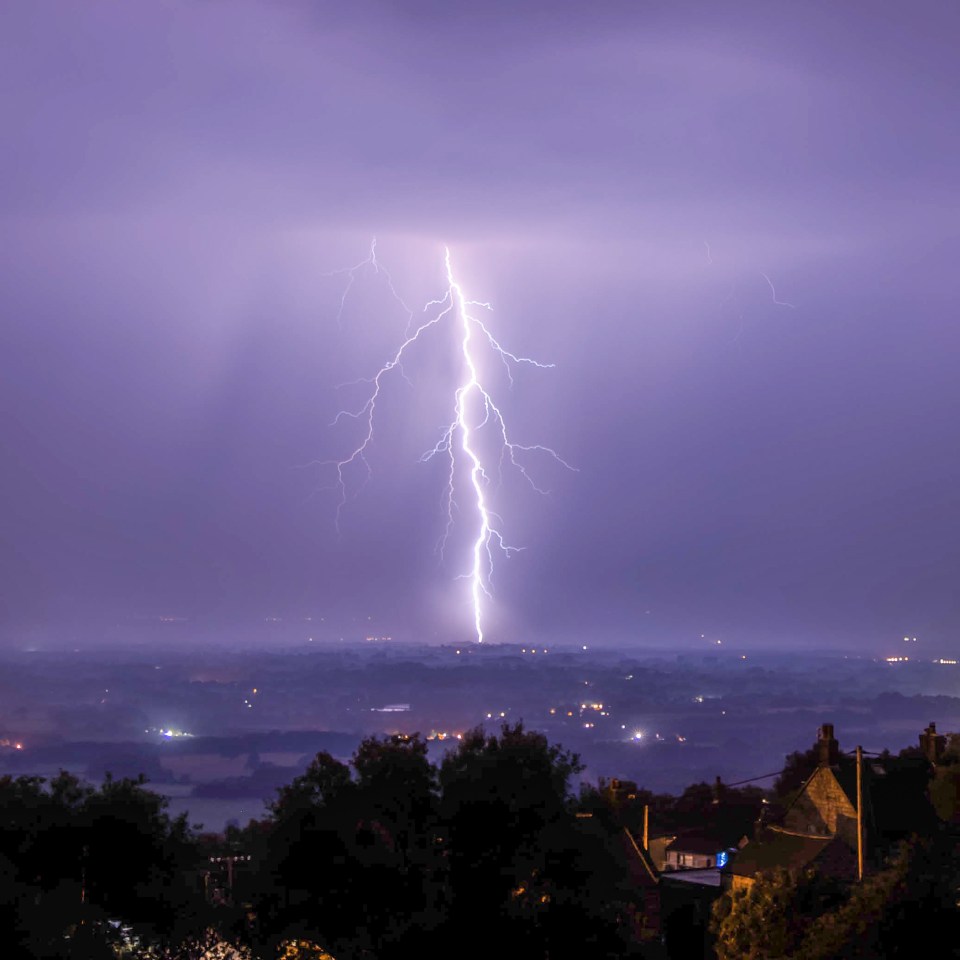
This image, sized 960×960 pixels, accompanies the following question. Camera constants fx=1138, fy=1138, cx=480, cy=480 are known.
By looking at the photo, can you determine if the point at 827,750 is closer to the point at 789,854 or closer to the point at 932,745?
the point at 789,854

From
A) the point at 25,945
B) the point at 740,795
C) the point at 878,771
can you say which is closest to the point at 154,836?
the point at 25,945

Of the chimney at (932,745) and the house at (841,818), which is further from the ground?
the chimney at (932,745)

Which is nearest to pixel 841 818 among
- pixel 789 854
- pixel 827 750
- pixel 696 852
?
pixel 827 750

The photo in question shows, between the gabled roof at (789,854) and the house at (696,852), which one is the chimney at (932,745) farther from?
the gabled roof at (789,854)

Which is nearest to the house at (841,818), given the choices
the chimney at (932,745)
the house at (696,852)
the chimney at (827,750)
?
the chimney at (827,750)

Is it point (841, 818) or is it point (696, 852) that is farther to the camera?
point (696, 852)

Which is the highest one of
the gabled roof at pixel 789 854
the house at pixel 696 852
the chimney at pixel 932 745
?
the chimney at pixel 932 745

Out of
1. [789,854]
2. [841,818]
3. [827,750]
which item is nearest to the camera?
[789,854]

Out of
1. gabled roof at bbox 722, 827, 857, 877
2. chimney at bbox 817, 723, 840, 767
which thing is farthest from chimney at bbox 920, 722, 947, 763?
gabled roof at bbox 722, 827, 857, 877

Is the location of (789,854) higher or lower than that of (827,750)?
lower

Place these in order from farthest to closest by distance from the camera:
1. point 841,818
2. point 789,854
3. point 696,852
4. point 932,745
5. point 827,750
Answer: point 696,852 → point 932,745 → point 827,750 → point 841,818 → point 789,854

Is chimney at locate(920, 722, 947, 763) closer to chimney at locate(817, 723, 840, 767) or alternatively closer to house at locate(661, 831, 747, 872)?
chimney at locate(817, 723, 840, 767)
